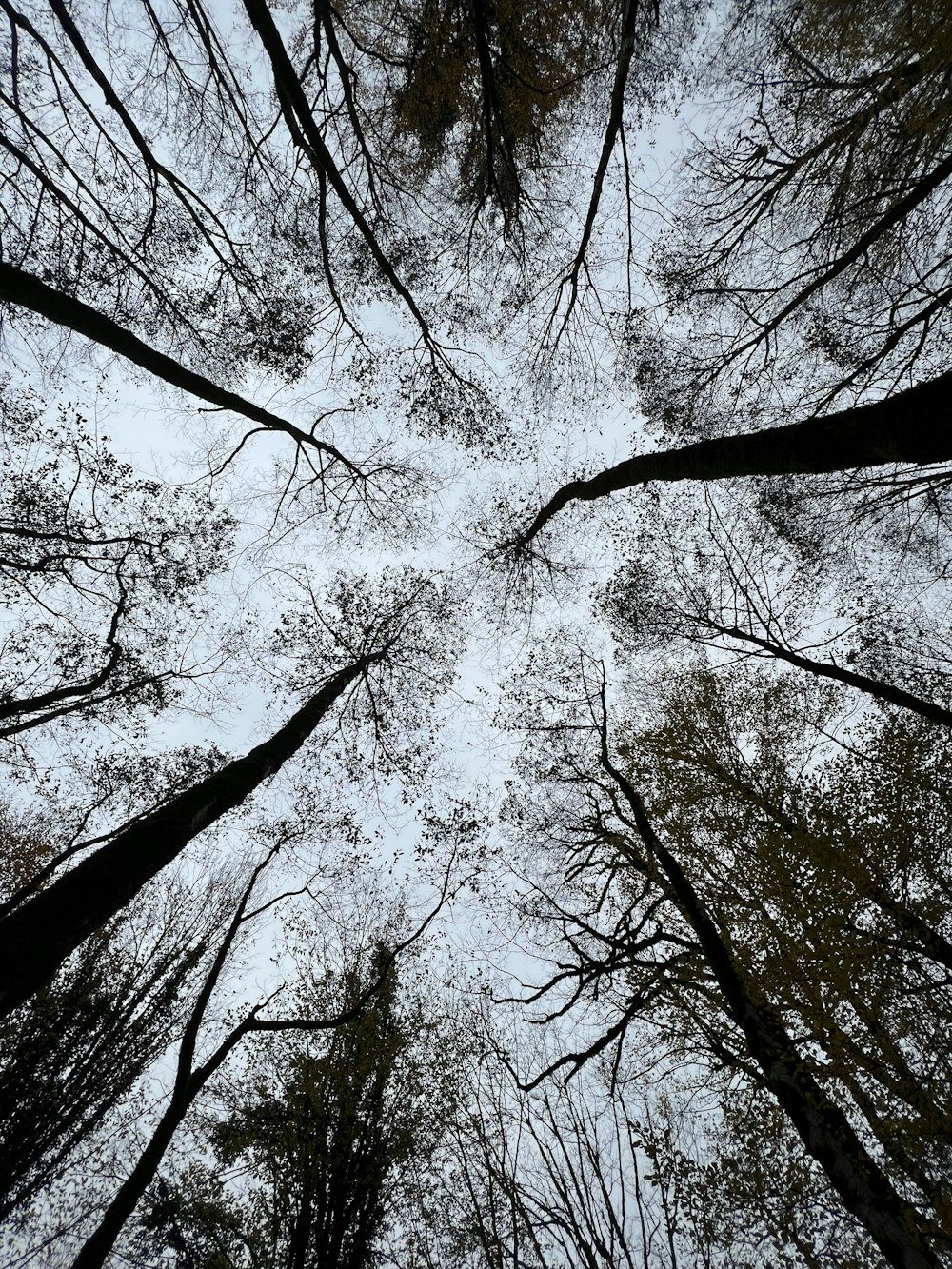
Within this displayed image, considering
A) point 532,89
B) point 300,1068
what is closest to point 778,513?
point 532,89

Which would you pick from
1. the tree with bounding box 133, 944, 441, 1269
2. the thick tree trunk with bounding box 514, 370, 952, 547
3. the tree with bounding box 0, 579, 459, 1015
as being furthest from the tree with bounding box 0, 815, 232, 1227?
the thick tree trunk with bounding box 514, 370, 952, 547

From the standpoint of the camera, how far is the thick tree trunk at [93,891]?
7.86 feet

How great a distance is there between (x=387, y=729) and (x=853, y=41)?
10.7m

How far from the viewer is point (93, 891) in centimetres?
285

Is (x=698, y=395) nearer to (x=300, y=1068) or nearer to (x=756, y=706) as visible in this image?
(x=756, y=706)

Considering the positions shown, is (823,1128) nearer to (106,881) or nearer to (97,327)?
(106,881)

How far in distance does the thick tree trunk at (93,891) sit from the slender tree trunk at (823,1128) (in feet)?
16.3

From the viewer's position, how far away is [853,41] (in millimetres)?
4535

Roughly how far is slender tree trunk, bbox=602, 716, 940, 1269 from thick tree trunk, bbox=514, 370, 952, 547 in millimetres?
4572

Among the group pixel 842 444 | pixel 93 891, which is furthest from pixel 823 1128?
pixel 93 891

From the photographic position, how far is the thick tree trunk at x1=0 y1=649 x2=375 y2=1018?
2396 mm

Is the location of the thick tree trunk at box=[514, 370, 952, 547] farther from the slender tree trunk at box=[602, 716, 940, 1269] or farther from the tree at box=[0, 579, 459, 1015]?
the tree at box=[0, 579, 459, 1015]

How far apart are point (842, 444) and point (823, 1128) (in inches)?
217

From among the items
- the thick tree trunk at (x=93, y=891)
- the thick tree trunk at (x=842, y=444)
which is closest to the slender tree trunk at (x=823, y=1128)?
the thick tree trunk at (x=842, y=444)
